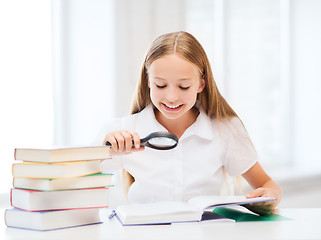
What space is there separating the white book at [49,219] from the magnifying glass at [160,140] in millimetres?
255

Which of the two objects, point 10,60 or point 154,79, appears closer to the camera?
point 154,79

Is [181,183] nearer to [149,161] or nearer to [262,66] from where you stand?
[149,161]

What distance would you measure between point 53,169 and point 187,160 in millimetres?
645

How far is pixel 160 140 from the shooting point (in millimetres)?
1291

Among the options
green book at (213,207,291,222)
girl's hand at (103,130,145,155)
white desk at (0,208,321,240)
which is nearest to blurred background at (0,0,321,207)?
girl's hand at (103,130,145,155)

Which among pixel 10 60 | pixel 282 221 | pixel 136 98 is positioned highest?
pixel 10 60

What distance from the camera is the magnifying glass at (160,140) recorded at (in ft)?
4.17

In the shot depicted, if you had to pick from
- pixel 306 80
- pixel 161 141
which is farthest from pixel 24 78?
pixel 306 80

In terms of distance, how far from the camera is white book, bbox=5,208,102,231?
1050mm

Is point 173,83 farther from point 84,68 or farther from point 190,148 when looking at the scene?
point 84,68

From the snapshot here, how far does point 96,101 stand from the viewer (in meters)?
2.42

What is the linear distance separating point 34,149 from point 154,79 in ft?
1.61

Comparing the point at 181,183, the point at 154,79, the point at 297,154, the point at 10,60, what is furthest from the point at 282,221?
the point at 297,154

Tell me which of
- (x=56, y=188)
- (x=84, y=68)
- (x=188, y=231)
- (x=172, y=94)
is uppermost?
(x=84, y=68)
